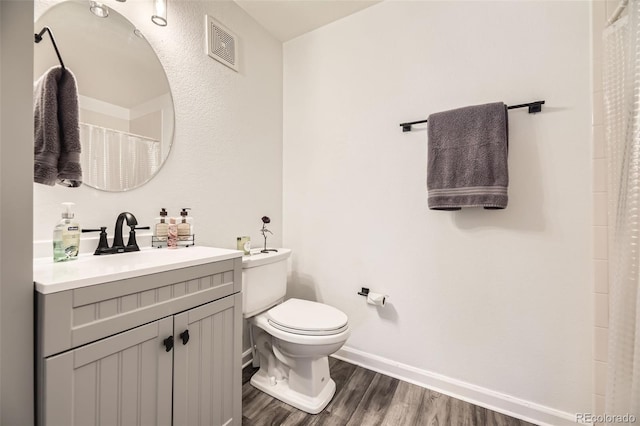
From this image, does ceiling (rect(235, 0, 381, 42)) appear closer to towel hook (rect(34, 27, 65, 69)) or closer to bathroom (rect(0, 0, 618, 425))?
bathroom (rect(0, 0, 618, 425))

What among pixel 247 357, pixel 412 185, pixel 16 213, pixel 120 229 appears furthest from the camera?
pixel 247 357

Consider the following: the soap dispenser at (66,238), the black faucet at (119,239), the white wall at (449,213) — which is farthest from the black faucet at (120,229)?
the white wall at (449,213)

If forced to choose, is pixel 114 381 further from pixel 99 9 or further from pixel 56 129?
pixel 99 9

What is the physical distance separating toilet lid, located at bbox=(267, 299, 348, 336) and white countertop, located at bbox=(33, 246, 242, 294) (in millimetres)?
479

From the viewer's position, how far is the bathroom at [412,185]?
4.20ft

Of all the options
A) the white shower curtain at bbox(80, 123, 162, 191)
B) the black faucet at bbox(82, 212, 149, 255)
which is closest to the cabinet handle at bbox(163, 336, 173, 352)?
the black faucet at bbox(82, 212, 149, 255)

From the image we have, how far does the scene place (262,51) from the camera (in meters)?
2.00

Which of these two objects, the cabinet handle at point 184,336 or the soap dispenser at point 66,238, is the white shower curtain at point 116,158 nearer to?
the soap dispenser at point 66,238

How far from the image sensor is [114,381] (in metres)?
0.80

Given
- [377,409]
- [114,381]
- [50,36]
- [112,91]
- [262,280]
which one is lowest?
[377,409]

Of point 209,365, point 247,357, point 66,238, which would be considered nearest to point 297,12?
point 66,238

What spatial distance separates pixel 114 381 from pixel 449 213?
1656 mm

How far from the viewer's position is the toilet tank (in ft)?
4.86

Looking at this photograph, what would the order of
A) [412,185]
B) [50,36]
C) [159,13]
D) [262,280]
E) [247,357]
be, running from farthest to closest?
[247,357] → [412,185] → [262,280] → [159,13] → [50,36]
